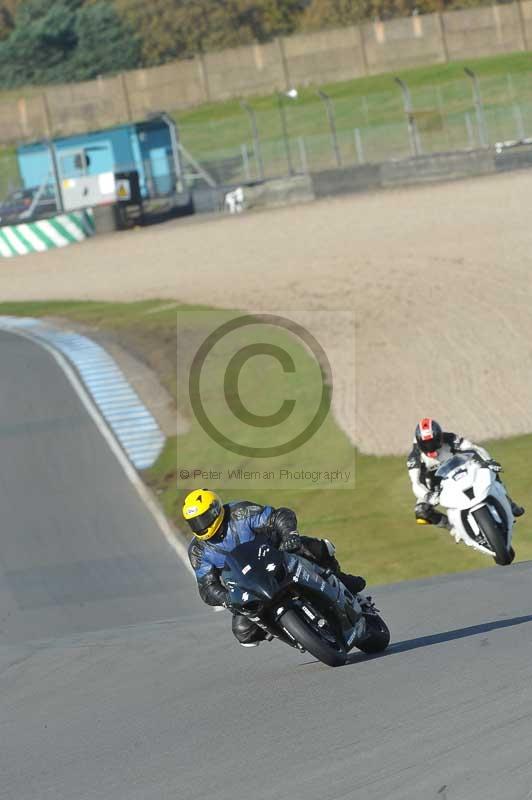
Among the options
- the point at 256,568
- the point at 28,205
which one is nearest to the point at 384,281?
the point at 256,568

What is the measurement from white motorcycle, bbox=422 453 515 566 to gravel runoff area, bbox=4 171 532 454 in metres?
5.94

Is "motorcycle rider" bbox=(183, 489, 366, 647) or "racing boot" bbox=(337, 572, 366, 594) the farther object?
"racing boot" bbox=(337, 572, 366, 594)

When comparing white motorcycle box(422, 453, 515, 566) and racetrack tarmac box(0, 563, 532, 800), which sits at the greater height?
racetrack tarmac box(0, 563, 532, 800)

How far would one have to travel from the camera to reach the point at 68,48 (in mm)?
79875

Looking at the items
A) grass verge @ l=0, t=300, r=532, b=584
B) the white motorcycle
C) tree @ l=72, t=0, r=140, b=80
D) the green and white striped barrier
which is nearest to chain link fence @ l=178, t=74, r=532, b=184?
the green and white striped barrier

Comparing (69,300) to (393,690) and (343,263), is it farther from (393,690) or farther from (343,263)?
(393,690)

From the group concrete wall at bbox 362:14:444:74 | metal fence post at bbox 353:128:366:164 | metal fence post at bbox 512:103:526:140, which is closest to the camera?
metal fence post at bbox 512:103:526:140

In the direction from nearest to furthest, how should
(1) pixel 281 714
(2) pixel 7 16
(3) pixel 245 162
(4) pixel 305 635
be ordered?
(1) pixel 281 714 → (4) pixel 305 635 → (3) pixel 245 162 → (2) pixel 7 16

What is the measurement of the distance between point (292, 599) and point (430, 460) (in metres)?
5.23

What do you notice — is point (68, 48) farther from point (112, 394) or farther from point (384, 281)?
point (112, 394)

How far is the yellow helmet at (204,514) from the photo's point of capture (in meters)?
8.29

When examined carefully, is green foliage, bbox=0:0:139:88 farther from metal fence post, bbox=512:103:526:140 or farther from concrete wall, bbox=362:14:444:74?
metal fence post, bbox=512:103:526:140

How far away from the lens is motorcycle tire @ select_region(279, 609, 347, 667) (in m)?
8.16

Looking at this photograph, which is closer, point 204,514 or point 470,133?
point 204,514
